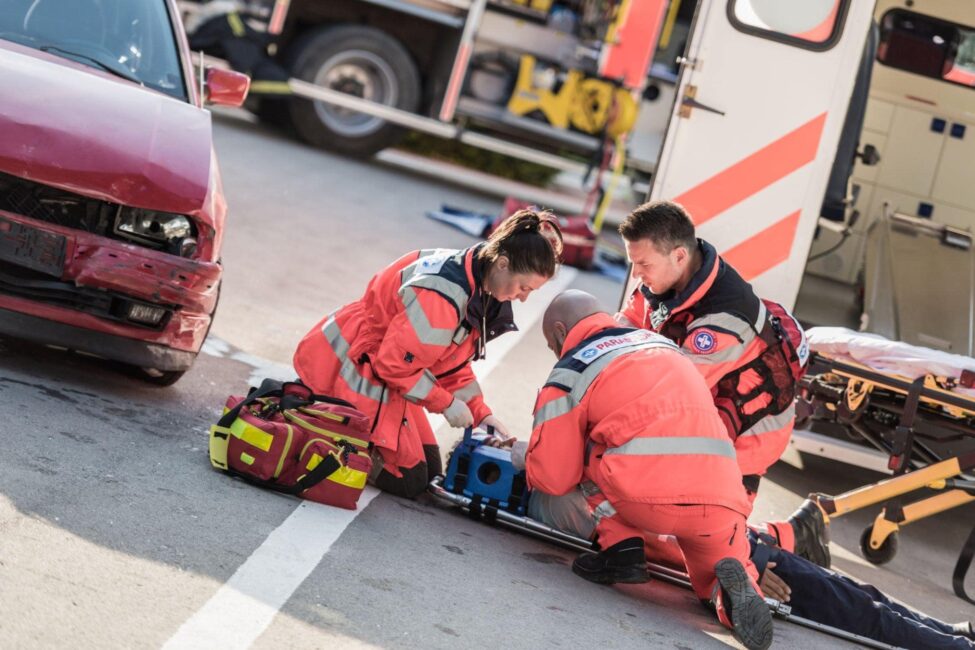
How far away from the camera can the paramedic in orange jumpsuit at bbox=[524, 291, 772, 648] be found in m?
4.77

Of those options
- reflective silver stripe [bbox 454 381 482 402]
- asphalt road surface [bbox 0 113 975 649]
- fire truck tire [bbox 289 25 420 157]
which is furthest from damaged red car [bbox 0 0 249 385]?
fire truck tire [bbox 289 25 420 157]

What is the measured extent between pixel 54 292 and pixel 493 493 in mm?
1801

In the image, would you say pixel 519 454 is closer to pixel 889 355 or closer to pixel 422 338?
pixel 422 338

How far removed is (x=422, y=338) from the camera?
527 cm

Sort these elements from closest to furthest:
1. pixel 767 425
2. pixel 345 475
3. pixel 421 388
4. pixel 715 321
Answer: pixel 345 475 < pixel 421 388 < pixel 715 321 < pixel 767 425

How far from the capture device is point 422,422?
577 centimetres

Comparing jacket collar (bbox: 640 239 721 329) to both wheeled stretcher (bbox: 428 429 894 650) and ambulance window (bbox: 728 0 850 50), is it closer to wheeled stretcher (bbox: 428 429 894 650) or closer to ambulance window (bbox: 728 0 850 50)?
wheeled stretcher (bbox: 428 429 894 650)

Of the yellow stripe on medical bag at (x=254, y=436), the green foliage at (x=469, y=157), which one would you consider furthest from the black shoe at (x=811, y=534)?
the green foliage at (x=469, y=157)

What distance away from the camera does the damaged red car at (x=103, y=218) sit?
540cm

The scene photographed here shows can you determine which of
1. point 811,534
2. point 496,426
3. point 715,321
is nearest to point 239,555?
point 496,426

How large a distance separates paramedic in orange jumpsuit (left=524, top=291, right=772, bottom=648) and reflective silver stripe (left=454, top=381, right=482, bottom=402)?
2.29 feet

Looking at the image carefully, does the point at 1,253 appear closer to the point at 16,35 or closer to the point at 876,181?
the point at 16,35

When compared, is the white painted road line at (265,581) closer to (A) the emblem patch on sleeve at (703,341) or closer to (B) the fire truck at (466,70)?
(A) the emblem patch on sleeve at (703,341)

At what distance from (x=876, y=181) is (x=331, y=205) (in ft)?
14.6
